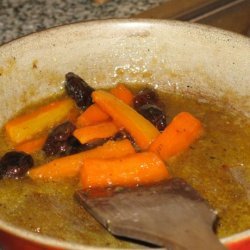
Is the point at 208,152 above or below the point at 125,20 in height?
below

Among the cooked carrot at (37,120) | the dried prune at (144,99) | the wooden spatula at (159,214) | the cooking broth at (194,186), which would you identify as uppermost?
the wooden spatula at (159,214)

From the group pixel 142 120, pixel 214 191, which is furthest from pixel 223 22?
pixel 214 191

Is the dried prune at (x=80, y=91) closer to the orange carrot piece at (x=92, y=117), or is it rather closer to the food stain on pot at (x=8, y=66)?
the orange carrot piece at (x=92, y=117)

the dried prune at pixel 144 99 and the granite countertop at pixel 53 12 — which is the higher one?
the granite countertop at pixel 53 12

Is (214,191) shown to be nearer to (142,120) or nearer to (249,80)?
(142,120)

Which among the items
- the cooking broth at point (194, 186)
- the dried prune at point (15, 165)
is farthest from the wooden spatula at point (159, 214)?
the dried prune at point (15, 165)

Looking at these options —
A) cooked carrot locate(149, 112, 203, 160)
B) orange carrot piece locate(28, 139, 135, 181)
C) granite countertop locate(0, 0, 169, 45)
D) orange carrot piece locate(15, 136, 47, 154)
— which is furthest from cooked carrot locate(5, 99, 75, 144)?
granite countertop locate(0, 0, 169, 45)

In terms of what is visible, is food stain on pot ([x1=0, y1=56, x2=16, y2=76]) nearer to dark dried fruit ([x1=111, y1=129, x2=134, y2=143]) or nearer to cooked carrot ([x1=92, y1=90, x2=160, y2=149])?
cooked carrot ([x1=92, y1=90, x2=160, y2=149])
